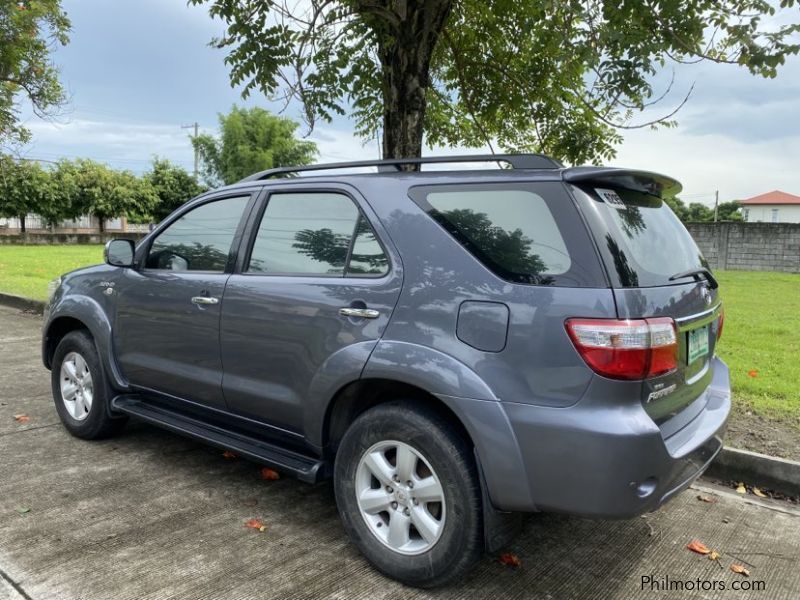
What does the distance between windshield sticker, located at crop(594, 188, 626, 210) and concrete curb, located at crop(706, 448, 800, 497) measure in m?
2.29

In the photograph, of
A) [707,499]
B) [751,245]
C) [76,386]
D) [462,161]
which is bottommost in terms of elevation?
[707,499]

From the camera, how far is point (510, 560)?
305 centimetres

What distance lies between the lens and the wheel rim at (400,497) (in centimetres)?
269

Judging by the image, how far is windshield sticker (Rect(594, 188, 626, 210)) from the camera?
2639mm

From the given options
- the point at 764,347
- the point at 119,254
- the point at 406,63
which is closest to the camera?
the point at 119,254

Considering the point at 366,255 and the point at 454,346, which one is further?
the point at 366,255

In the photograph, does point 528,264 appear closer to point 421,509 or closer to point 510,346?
point 510,346

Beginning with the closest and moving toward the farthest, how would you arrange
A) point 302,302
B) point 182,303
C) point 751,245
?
point 302,302, point 182,303, point 751,245

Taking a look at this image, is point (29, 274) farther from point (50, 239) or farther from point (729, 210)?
point (729, 210)

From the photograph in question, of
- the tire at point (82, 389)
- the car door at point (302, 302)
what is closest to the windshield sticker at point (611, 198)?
the car door at point (302, 302)

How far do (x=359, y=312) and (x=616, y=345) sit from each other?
1.13m

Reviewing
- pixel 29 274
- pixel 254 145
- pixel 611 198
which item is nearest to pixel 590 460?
pixel 611 198

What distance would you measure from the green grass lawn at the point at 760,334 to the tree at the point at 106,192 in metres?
26.3

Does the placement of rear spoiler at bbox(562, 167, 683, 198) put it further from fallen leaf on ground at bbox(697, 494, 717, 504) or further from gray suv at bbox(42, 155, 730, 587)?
fallen leaf on ground at bbox(697, 494, 717, 504)
